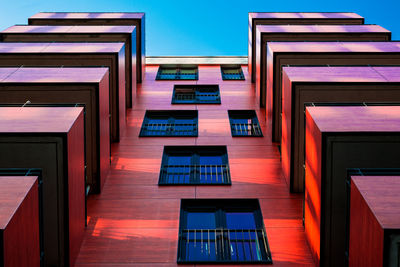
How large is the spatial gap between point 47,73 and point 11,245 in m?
11.5

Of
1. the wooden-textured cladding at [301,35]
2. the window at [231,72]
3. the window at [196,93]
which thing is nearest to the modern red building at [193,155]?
the wooden-textured cladding at [301,35]

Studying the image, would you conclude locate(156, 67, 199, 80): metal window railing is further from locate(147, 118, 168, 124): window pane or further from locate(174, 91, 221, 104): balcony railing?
locate(147, 118, 168, 124): window pane

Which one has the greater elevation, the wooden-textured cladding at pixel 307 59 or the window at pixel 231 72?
the wooden-textured cladding at pixel 307 59

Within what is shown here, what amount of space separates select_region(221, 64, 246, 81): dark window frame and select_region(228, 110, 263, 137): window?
5.83 meters

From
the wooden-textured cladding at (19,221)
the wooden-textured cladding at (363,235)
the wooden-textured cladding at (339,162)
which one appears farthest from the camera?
the wooden-textured cladding at (339,162)

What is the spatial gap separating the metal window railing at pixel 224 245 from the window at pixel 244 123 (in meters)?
7.84

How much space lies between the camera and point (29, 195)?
10.8 meters

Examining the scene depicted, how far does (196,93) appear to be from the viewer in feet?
99.6

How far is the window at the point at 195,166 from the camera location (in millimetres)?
19500

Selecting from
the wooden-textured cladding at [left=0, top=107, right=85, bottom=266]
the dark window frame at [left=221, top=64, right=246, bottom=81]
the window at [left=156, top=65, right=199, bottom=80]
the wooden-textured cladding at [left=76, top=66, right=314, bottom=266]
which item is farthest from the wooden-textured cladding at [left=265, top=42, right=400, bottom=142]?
the wooden-textured cladding at [left=0, top=107, right=85, bottom=266]

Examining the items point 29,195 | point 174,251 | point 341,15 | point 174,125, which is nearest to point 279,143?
point 174,125

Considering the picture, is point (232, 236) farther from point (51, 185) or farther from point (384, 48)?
point (384, 48)

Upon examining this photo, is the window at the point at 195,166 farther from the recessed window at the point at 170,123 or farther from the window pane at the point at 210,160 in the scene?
the recessed window at the point at 170,123

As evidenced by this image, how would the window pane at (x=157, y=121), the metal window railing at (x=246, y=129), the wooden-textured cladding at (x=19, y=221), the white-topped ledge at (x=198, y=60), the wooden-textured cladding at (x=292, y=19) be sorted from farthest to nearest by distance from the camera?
the white-topped ledge at (x=198, y=60) → the wooden-textured cladding at (x=292, y=19) → the window pane at (x=157, y=121) → the metal window railing at (x=246, y=129) → the wooden-textured cladding at (x=19, y=221)
